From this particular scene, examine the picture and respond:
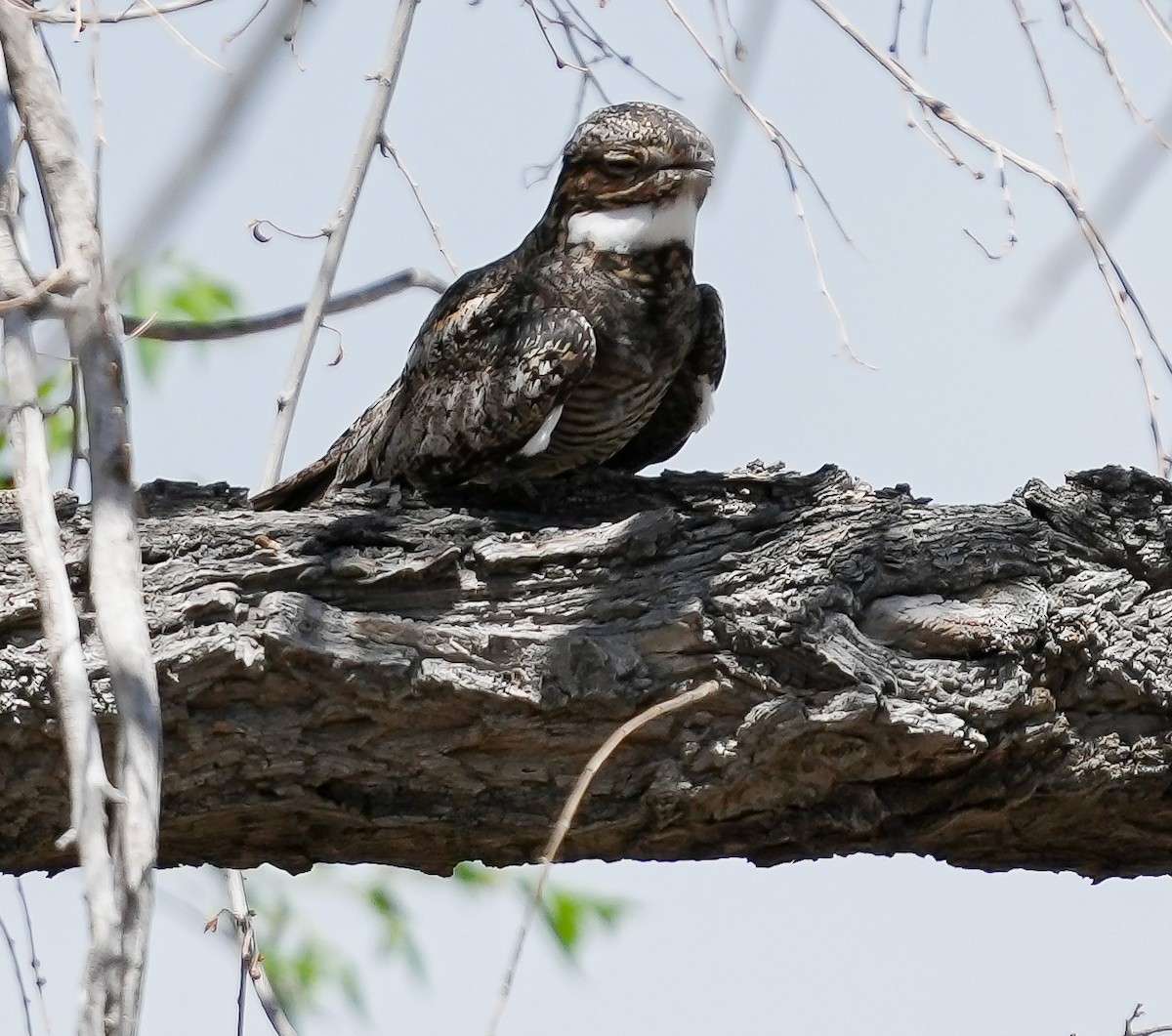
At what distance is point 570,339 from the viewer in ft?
13.5

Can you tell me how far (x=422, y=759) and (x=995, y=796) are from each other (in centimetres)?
101

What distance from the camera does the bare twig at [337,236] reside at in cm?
357

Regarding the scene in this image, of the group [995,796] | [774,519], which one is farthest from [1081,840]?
[774,519]

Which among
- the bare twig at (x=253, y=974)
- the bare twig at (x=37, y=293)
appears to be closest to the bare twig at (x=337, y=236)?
the bare twig at (x=253, y=974)

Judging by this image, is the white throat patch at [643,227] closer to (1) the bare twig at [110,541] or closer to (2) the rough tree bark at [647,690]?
(2) the rough tree bark at [647,690]

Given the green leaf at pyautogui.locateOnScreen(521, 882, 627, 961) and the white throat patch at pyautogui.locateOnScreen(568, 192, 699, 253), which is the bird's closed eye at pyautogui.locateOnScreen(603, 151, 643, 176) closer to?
the white throat patch at pyautogui.locateOnScreen(568, 192, 699, 253)

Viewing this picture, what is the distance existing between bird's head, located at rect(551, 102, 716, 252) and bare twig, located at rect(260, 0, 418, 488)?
78 cm

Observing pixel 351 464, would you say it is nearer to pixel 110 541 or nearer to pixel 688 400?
pixel 688 400

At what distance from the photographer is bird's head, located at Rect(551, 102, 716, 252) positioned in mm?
4352

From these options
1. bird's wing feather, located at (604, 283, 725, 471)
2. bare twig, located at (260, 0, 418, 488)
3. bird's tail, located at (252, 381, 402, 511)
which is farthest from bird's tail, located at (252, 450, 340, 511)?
bird's wing feather, located at (604, 283, 725, 471)

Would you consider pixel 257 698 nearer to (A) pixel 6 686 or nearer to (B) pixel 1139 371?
(A) pixel 6 686

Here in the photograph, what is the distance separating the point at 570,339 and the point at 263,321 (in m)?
0.80

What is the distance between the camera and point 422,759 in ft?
9.76

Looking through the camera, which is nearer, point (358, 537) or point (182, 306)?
point (358, 537)
